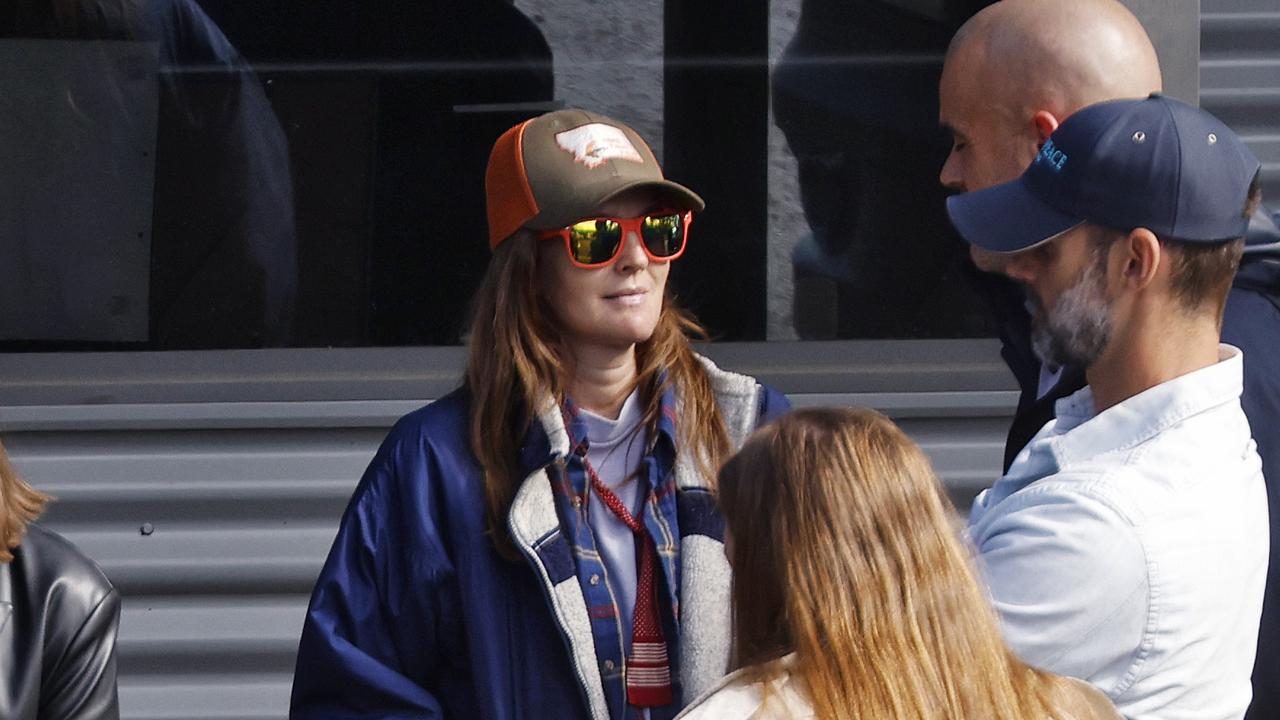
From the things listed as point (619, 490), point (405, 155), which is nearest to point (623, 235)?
point (619, 490)

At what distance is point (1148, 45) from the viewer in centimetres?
250

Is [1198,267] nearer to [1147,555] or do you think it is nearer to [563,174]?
[1147,555]

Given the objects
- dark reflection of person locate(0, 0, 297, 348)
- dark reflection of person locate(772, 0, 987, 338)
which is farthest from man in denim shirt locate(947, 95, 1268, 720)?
dark reflection of person locate(0, 0, 297, 348)

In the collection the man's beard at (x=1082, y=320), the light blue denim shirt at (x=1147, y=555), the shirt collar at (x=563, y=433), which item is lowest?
the shirt collar at (x=563, y=433)

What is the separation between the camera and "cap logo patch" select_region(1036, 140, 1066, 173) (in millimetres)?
1816

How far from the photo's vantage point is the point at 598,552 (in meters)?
2.19

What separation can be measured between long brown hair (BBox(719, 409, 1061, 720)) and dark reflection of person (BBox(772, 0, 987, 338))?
6.02 feet

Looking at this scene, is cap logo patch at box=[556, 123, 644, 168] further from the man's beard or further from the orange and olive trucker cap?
the man's beard

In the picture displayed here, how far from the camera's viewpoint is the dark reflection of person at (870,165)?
10.7 ft

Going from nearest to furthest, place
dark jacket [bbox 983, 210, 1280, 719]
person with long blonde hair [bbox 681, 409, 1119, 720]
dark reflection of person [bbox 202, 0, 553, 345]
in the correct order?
person with long blonde hair [bbox 681, 409, 1119, 720] → dark jacket [bbox 983, 210, 1280, 719] → dark reflection of person [bbox 202, 0, 553, 345]

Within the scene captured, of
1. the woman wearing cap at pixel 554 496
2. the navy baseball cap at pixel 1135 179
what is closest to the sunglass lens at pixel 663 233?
the woman wearing cap at pixel 554 496

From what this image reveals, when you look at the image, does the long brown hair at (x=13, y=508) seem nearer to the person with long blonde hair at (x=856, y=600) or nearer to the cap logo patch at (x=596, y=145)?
the cap logo patch at (x=596, y=145)

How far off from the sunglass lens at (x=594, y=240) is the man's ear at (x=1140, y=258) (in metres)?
0.76

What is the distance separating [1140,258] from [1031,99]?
74 centimetres
